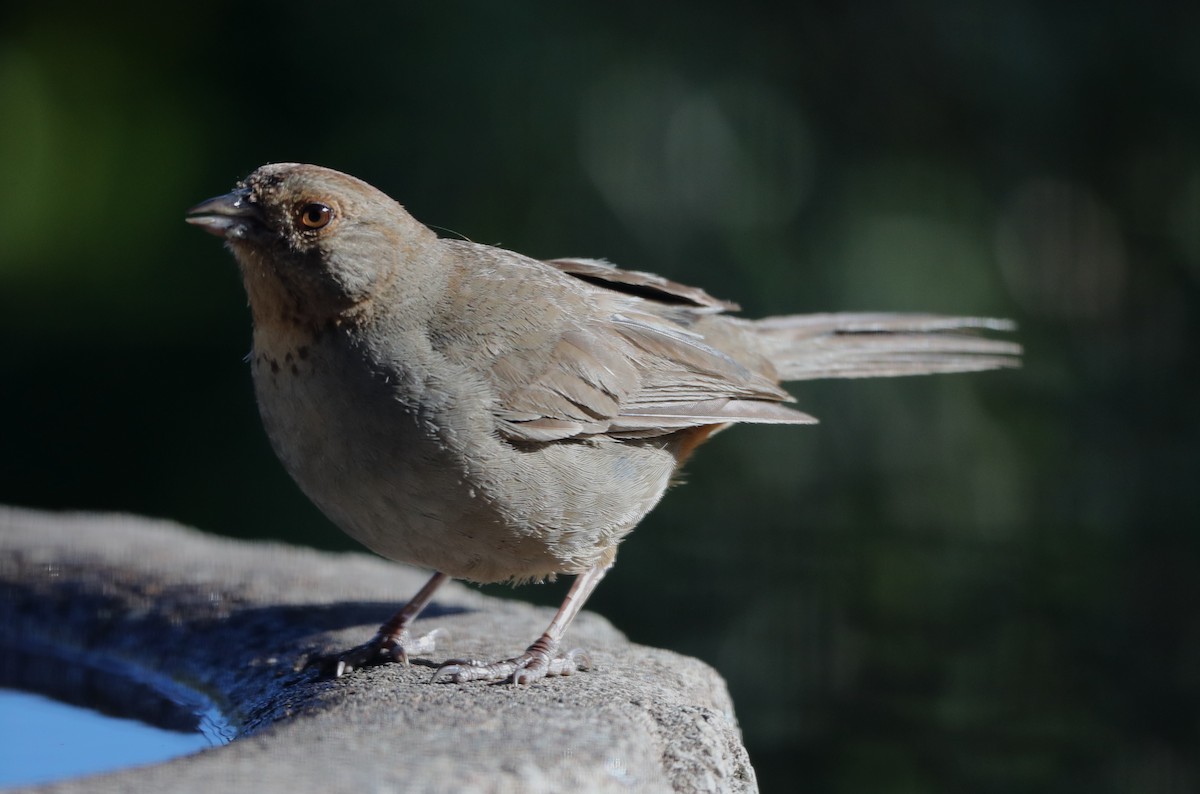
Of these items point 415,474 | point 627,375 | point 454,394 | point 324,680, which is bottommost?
point 324,680

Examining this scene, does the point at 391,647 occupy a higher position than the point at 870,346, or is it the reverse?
the point at 870,346

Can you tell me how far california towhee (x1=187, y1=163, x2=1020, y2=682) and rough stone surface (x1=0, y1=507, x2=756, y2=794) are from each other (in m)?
0.25

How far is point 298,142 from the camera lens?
759 centimetres

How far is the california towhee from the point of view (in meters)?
3.29

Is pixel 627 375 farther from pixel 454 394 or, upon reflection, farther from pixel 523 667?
pixel 523 667

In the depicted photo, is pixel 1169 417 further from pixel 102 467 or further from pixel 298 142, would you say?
pixel 102 467

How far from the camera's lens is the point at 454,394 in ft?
11.1

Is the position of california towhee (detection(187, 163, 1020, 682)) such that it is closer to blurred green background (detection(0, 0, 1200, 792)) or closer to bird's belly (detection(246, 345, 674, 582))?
bird's belly (detection(246, 345, 674, 582))

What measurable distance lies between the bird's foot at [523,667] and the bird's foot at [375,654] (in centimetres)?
17

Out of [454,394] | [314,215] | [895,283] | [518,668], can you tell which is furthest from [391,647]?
[895,283]

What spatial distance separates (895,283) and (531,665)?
3.99 metres

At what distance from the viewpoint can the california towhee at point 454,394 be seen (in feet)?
10.8

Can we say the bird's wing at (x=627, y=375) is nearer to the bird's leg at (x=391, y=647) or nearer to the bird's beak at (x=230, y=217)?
the bird's leg at (x=391, y=647)

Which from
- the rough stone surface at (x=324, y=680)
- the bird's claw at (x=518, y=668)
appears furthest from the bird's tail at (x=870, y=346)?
the bird's claw at (x=518, y=668)
